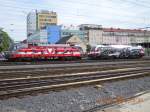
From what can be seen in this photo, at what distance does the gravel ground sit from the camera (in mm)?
12168

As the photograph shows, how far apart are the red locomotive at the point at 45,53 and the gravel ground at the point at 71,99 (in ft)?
77.3

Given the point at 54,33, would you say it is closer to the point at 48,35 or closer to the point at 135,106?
the point at 48,35

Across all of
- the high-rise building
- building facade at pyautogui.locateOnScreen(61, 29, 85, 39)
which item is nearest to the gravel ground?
building facade at pyautogui.locateOnScreen(61, 29, 85, 39)

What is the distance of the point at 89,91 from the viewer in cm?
1612

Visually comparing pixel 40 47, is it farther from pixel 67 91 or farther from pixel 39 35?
pixel 39 35

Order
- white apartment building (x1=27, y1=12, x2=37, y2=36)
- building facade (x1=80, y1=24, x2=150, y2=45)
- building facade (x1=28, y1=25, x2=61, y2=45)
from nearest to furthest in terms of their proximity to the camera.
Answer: building facade (x1=28, y1=25, x2=61, y2=45) → building facade (x1=80, y1=24, x2=150, y2=45) → white apartment building (x1=27, y1=12, x2=37, y2=36)

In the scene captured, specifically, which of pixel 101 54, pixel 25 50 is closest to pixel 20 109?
pixel 25 50

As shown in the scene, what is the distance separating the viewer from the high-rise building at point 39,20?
539ft

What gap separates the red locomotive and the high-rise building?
114 metres

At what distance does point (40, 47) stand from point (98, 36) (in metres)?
123

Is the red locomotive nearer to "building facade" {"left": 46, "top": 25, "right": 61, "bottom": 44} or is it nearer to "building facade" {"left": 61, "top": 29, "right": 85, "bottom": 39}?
"building facade" {"left": 46, "top": 25, "right": 61, "bottom": 44}

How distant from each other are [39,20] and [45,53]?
127154 mm

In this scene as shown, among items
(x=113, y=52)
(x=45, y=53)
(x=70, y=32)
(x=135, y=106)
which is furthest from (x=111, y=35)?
(x=135, y=106)

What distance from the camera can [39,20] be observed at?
170500 mm
